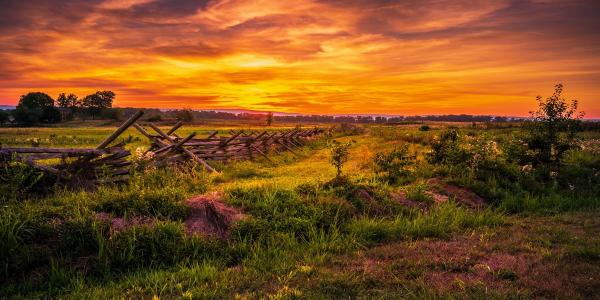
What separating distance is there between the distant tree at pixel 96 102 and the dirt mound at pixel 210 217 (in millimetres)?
110386

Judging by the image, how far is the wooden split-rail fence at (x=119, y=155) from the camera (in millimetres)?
7543

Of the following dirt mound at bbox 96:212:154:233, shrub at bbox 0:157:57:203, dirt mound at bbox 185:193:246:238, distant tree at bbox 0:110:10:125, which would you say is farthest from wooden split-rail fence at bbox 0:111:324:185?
distant tree at bbox 0:110:10:125

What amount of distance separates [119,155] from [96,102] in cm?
11162

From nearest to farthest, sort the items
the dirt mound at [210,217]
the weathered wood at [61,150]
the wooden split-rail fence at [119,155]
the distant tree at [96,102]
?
the dirt mound at [210,217], the weathered wood at [61,150], the wooden split-rail fence at [119,155], the distant tree at [96,102]

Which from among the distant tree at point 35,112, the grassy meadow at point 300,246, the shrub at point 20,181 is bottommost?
the grassy meadow at point 300,246

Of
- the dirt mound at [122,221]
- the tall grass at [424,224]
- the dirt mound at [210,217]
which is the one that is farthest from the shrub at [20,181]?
the tall grass at [424,224]

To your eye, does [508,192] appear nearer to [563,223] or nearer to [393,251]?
[563,223]

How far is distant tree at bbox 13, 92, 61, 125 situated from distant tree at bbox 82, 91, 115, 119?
12.5 meters

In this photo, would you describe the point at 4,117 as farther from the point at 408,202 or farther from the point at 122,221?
the point at 408,202

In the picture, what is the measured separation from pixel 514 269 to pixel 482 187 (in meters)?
4.92

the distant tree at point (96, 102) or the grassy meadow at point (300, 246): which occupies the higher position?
the distant tree at point (96, 102)

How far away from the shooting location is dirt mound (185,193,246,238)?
6029 millimetres

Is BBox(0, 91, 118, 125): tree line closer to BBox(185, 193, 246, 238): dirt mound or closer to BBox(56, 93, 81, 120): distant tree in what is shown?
BBox(56, 93, 81, 120): distant tree

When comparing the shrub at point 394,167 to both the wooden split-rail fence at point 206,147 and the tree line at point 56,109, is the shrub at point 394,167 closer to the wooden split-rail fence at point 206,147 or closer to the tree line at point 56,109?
the wooden split-rail fence at point 206,147
